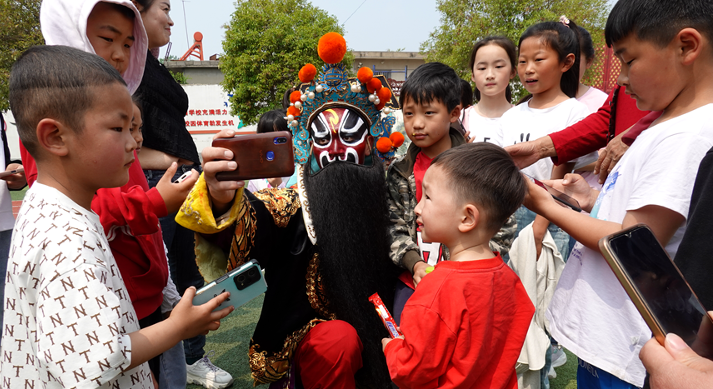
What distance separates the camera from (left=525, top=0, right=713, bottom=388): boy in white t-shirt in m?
1.20

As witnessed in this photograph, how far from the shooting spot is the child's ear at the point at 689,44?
120 centimetres

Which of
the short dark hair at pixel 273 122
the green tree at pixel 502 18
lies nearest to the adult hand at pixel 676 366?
the short dark hair at pixel 273 122

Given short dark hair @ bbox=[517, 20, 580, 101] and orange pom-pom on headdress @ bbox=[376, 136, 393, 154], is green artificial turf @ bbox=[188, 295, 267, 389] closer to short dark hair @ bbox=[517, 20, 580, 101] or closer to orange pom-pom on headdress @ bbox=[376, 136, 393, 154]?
orange pom-pom on headdress @ bbox=[376, 136, 393, 154]

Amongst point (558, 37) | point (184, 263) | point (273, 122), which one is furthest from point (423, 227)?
point (273, 122)

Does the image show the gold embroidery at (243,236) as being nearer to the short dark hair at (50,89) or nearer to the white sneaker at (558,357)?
the short dark hair at (50,89)

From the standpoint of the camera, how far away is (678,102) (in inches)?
51.0

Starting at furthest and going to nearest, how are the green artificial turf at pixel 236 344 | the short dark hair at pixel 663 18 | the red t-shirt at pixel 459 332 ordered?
the green artificial turf at pixel 236 344 < the red t-shirt at pixel 459 332 < the short dark hair at pixel 663 18

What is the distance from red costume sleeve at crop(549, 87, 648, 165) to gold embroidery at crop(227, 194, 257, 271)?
58.7 inches

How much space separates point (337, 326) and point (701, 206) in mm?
1448

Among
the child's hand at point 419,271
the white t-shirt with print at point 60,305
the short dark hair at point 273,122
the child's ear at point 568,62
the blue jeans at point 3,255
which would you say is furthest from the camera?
the short dark hair at point 273,122

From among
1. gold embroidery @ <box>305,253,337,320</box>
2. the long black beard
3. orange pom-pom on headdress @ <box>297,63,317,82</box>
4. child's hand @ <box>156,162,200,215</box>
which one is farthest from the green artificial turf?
orange pom-pom on headdress @ <box>297,63,317,82</box>

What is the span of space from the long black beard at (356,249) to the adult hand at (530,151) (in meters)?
0.68

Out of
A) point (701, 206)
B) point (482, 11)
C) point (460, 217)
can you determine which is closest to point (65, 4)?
point (460, 217)

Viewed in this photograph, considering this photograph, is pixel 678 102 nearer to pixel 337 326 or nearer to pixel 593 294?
pixel 593 294
